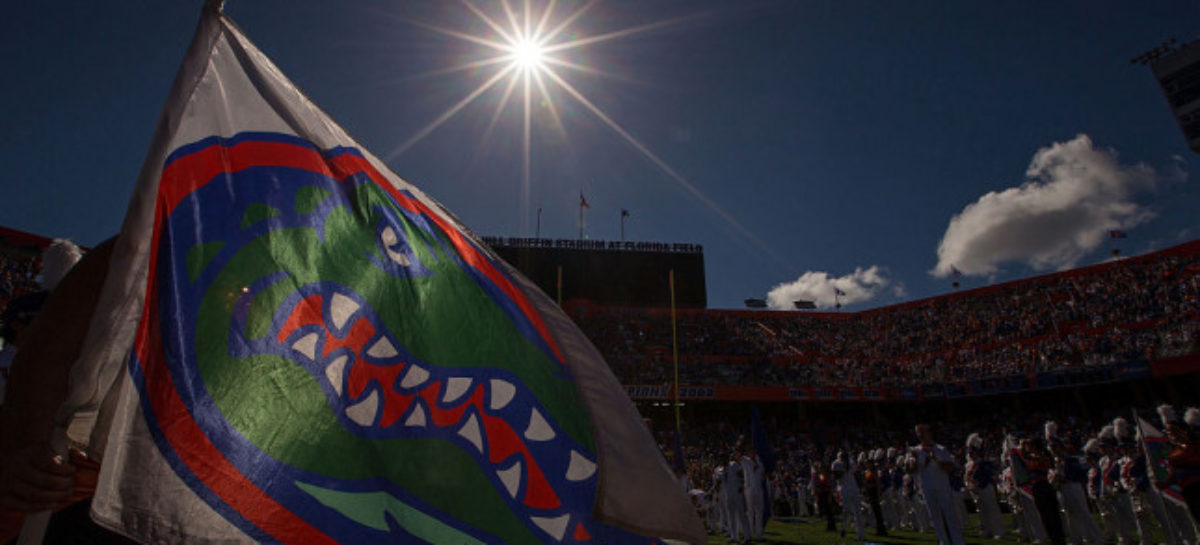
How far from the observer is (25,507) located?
1.47 meters

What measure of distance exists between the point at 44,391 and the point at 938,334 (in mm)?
47093

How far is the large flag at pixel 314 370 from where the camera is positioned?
1.62 m

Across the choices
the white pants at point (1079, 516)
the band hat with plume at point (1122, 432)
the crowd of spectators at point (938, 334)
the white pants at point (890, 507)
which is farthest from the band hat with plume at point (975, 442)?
the crowd of spectators at point (938, 334)

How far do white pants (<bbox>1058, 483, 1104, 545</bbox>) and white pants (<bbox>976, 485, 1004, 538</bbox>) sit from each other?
1.34 meters

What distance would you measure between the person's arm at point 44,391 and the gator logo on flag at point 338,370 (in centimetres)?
22

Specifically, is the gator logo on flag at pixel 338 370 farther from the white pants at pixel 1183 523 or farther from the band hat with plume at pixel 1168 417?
the white pants at pixel 1183 523

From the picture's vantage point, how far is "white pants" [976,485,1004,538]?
12.9 m

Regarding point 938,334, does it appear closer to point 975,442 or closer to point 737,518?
point 975,442

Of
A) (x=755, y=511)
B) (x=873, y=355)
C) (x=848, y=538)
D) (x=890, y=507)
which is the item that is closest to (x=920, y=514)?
(x=890, y=507)

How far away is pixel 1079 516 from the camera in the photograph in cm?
1134

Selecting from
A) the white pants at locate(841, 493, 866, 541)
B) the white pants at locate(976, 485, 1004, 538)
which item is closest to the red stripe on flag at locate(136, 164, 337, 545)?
the white pants at locate(841, 493, 866, 541)

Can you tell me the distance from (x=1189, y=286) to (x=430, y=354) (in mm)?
44511

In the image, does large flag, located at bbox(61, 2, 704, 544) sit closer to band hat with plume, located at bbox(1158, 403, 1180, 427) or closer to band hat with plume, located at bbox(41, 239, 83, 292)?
band hat with plume, located at bbox(41, 239, 83, 292)

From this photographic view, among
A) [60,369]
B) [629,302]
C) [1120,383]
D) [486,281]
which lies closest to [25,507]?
[60,369]
